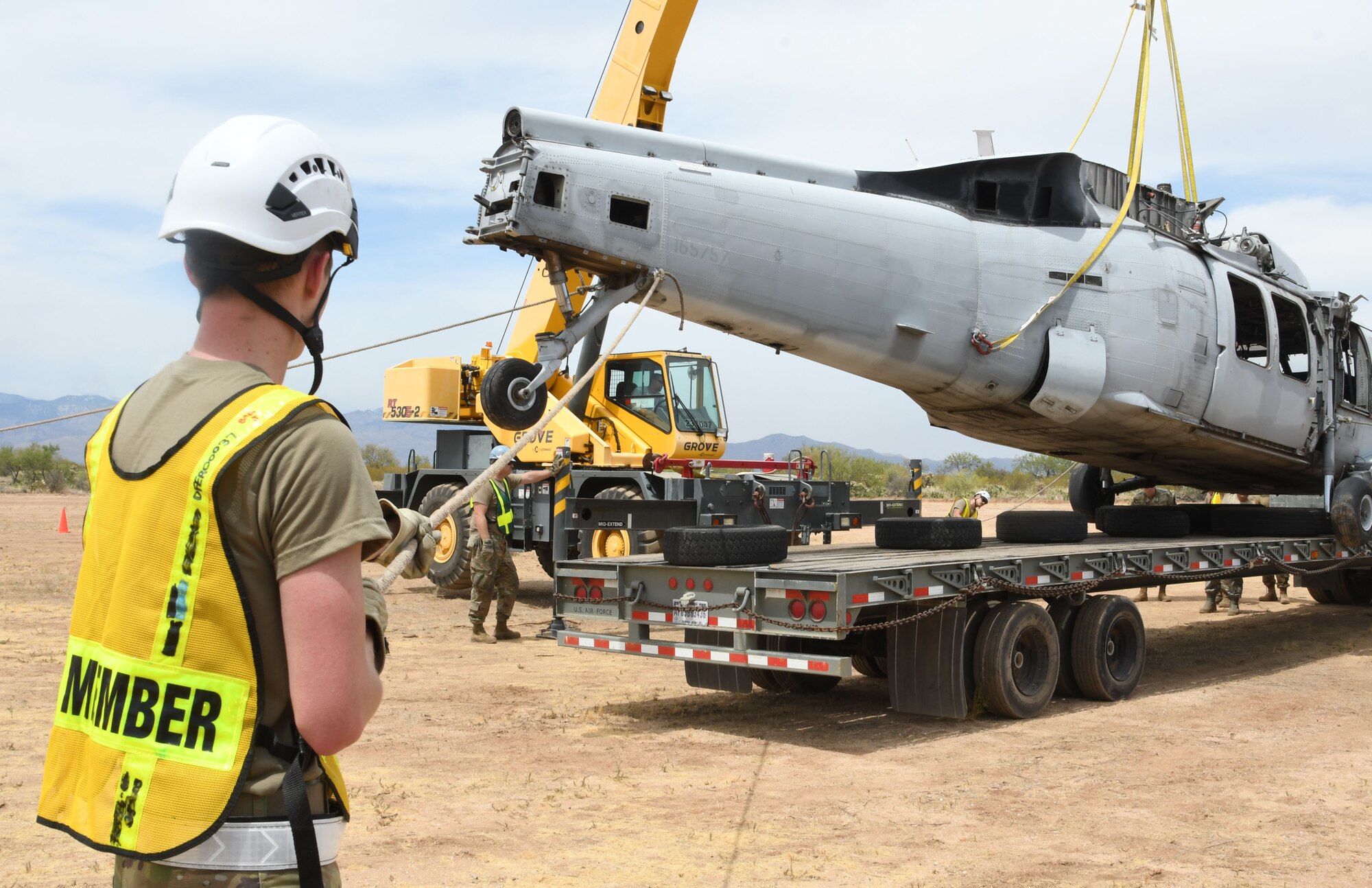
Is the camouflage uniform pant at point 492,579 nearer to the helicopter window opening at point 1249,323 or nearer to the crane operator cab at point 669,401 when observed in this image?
the crane operator cab at point 669,401

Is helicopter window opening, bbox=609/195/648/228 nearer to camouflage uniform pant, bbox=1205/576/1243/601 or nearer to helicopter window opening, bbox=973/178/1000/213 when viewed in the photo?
helicopter window opening, bbox=973/178/1000/213

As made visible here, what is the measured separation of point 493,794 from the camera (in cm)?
648

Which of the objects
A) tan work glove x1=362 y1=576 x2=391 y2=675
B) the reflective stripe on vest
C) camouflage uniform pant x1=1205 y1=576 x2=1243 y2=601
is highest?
tan work glove x1=362 y1=576 x2=391 y2=675

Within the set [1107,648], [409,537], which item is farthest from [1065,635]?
[409,537]

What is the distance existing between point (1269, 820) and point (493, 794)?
414cm

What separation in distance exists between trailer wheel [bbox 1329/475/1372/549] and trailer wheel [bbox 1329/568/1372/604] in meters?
4.80

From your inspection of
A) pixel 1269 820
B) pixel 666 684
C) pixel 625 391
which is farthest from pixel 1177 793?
pixel 625 391

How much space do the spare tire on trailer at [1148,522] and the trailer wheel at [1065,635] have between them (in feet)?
8.91

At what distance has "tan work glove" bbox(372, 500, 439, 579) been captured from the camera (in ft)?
7.68

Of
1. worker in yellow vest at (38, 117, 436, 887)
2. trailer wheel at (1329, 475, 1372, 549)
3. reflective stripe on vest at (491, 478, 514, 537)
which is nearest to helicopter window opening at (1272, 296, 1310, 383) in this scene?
trailer wheel at (1329, 475, 1372, 549)

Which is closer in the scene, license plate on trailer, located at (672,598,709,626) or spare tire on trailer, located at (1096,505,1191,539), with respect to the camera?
license plate on trailer, located at (672,598,709,626)

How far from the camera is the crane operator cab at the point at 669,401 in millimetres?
15586

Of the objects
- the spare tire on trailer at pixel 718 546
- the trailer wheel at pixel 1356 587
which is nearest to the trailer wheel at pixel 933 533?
the spare tire on trailer at pixel 718 546

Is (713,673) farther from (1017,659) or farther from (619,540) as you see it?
(619,540)
